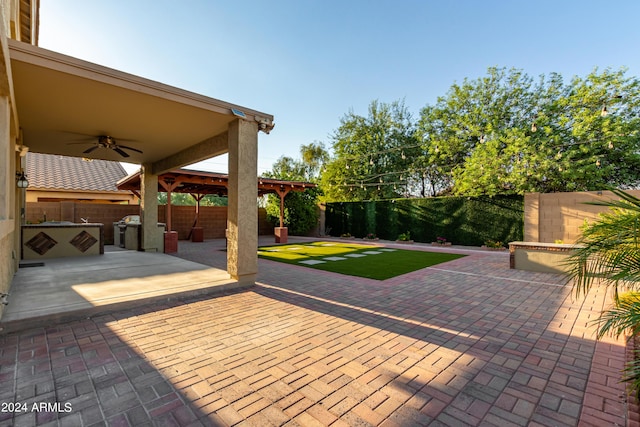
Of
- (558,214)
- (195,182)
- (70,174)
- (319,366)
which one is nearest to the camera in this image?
(319,366)

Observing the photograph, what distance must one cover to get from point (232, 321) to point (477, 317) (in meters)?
3.22

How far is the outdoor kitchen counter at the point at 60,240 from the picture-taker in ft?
25.0

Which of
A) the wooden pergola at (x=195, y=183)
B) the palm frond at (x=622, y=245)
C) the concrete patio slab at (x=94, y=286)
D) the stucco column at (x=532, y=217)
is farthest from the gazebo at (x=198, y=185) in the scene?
the stucco column at (x=532, y=217)

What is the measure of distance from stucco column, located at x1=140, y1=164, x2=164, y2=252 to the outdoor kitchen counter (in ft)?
3.84

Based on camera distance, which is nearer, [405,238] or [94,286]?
[94,286]

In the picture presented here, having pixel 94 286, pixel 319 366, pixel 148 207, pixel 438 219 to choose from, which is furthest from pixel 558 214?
pixel 148 207

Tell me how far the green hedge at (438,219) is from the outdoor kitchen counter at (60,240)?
12.0m

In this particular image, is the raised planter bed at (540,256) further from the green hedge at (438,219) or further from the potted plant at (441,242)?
the potted plant at (441,242)

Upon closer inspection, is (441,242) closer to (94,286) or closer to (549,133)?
(549,133)

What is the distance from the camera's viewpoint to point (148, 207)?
31.0 ft

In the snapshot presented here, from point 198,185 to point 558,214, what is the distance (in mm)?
15143

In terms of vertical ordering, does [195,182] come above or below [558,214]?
above

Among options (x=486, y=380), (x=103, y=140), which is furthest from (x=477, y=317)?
(x=103, y=140)

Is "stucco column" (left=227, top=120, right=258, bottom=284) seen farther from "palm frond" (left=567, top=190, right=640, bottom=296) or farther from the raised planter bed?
the raised planter bed
